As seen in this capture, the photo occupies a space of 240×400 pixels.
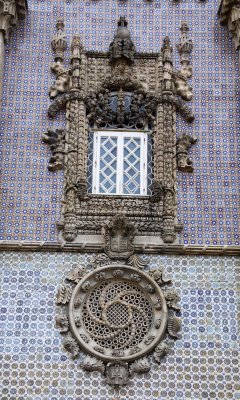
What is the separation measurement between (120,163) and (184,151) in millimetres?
1194

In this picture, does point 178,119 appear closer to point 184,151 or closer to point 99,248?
point 184,151

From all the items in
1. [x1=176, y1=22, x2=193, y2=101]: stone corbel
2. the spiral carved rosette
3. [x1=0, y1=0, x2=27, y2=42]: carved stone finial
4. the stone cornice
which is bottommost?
the spiral carved rosette

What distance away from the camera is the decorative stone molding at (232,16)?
15.9 m

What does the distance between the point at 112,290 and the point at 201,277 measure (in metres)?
1.54

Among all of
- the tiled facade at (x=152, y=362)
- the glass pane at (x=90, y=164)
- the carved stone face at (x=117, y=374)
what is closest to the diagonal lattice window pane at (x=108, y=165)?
the glass pane at (x=90, y=164)

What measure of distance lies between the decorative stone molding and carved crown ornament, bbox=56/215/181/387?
469cm

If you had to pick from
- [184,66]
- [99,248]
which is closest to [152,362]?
[99,248]

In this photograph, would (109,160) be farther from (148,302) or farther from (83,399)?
(83,399)

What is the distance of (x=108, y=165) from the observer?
15062 mm

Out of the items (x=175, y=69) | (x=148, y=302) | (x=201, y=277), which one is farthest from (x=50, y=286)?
(x=175, y=69)

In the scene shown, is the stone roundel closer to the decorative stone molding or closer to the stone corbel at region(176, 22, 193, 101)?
the stone corbel at region(176, 22, 193, 101)

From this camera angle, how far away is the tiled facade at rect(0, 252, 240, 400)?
43.0ft

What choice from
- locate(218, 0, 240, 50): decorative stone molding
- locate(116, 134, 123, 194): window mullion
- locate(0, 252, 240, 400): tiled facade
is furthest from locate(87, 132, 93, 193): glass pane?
locate(218, 0, 240, 50): decorative stone molding

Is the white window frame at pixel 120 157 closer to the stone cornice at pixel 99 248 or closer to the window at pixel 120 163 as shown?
the window at pixel 120 163
